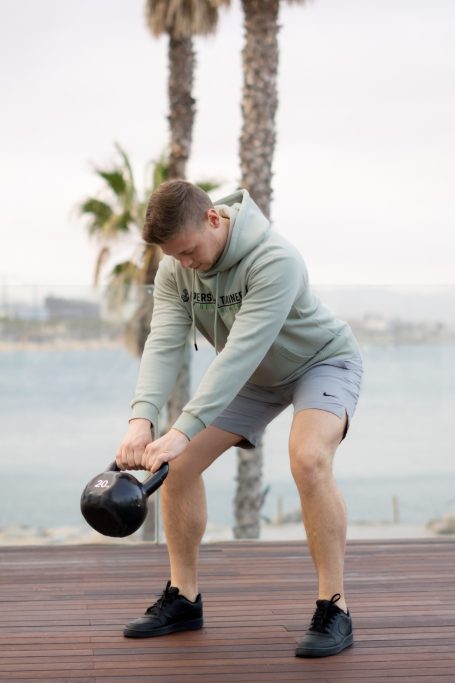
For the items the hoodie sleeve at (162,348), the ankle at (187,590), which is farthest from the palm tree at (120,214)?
the ankle at (187,590)

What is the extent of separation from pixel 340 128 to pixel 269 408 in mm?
24644

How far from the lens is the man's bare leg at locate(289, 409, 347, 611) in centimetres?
313

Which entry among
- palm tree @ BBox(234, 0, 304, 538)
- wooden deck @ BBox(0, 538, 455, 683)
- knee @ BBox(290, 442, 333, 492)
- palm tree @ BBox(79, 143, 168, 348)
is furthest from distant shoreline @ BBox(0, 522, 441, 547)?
palm tree @ BBox(79, 143, 168, 348)

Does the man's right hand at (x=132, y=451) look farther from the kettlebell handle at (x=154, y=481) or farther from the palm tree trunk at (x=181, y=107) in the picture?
the palm tree trunk at (x=181, y=107)

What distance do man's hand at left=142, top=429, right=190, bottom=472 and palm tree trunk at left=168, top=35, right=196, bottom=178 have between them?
10828mm

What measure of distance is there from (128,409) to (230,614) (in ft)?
7.24

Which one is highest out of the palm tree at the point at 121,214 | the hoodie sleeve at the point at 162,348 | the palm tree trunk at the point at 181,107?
the palm tree trunk at the point at 181,107

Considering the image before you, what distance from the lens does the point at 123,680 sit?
2.91 metres

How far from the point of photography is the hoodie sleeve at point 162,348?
127 inches

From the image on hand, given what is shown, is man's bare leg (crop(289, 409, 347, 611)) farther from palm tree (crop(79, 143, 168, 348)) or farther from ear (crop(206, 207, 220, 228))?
palm tree (crop(79, 143, 168, 348))

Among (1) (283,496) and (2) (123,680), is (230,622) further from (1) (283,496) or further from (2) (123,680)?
(1) (283,496)

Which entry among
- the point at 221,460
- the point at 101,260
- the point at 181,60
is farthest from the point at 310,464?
the point at 101,260

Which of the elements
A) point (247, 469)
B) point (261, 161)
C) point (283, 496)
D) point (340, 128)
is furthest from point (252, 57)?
point (340, 128)

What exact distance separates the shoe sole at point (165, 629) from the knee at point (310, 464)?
23.7 inches
